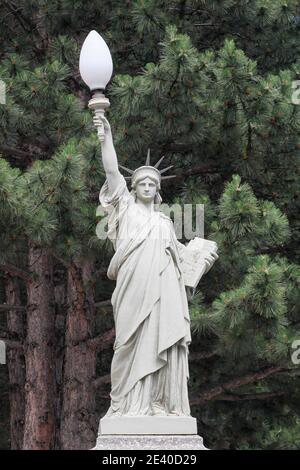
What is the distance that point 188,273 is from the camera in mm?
8734

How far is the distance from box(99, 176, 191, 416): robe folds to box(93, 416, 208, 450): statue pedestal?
0.12 meters

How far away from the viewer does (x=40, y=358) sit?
44.1 ft

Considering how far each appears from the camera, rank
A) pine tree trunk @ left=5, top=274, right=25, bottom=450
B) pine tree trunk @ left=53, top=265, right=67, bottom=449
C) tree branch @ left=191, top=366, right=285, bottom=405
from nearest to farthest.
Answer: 1. tree branch @ left=191, top=366, right=285, bottom=405
2. pine tree trunk @ left=53, top=265, right=67, bottom=449
3. pine tree trunk @ left=5, top=274, right=25, bottom=450

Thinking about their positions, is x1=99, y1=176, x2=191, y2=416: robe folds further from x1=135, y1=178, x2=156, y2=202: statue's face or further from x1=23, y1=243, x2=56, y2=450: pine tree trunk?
x1=23, y1=243, x2=56, y2=450: pine tree trunk

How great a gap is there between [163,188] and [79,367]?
2.27m

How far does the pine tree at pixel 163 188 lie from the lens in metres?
10.9

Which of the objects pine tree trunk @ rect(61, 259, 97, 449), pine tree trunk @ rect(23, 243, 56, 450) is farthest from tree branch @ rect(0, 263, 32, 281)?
pine tree trunk @ rect(61, 259, 97, 449)

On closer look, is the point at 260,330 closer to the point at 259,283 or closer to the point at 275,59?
the point at 259,283

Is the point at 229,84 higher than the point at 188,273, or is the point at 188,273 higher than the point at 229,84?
the point at 229,84

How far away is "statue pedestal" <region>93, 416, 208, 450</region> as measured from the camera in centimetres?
796

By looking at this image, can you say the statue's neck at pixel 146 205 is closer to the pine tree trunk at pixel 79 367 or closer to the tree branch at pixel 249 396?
the pine tree trunk at pixel 79 367

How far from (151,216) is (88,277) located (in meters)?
4.10
